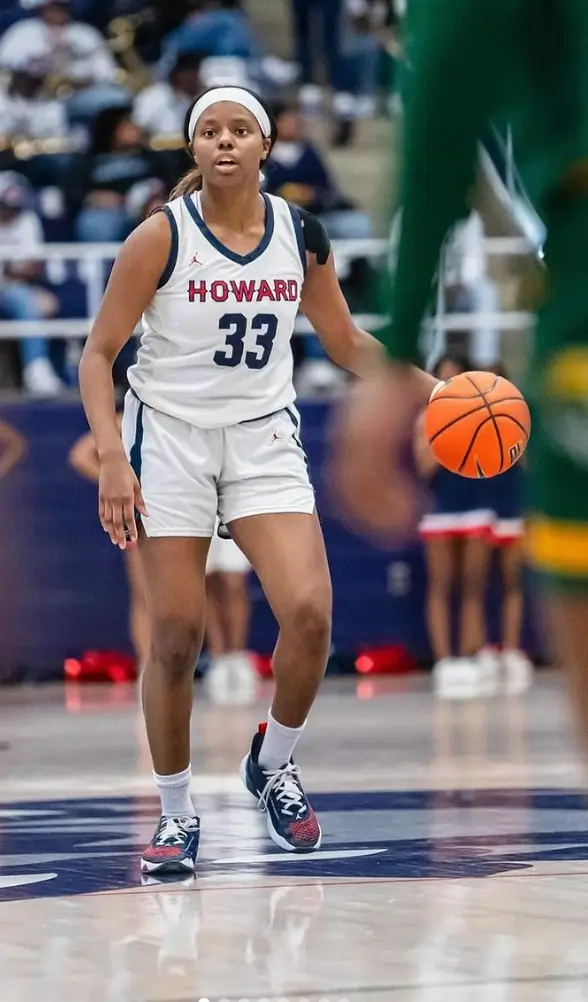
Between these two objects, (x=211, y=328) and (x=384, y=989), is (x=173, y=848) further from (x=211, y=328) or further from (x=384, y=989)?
(x=384, y=989)

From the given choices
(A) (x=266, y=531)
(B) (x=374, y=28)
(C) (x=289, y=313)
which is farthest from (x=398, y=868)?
(B) (x=374, y=28)

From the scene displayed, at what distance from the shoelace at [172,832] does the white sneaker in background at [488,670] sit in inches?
325

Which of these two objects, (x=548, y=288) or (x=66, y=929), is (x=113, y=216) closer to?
(x=66, y=929)

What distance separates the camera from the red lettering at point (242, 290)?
19.6ft

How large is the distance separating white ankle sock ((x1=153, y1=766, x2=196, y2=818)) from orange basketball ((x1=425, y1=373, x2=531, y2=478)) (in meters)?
1.34

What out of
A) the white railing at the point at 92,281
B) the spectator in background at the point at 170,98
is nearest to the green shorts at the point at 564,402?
the white railing at the point at 92,281

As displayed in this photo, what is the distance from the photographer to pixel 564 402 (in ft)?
9.06

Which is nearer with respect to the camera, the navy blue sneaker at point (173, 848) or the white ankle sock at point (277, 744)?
the navy blue sneaker at point (173, 848)

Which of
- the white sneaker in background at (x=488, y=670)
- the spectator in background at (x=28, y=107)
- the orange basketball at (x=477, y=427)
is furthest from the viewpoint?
the spectator in background at (x=28, y=107)

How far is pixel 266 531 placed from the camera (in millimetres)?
5980

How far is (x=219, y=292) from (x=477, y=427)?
1.07 metres

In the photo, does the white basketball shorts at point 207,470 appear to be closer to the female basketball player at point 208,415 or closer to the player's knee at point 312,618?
the female basketball player at point 208,415

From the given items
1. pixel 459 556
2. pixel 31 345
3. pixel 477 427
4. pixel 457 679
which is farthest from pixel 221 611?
pixel 477 427

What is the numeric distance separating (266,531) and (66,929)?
1.58m
